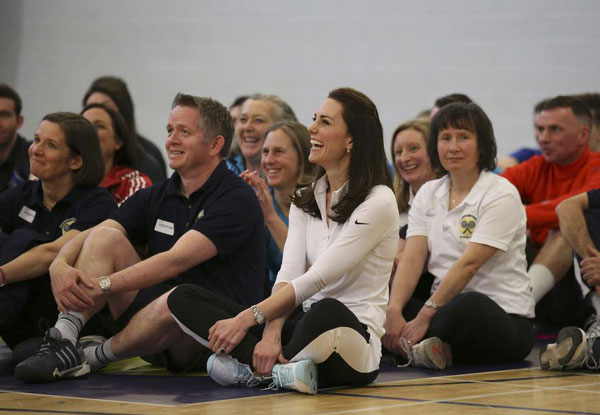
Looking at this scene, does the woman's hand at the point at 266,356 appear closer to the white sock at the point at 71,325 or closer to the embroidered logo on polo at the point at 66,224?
the white sock at the point at 71,325

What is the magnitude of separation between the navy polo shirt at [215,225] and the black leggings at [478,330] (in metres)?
0.72

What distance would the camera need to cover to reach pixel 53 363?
3.22m

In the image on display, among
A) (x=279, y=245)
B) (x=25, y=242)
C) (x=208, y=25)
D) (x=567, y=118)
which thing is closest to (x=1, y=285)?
(x=25, y=242)

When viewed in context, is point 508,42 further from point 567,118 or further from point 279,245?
point 279,245

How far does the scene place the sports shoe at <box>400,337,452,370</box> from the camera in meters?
3.56

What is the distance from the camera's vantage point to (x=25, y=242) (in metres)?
3.76

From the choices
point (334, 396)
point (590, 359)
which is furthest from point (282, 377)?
point (590, 359)

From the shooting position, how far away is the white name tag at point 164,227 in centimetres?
359

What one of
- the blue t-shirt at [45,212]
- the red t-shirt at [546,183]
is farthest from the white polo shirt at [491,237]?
the blue t-shirt at [45,212]

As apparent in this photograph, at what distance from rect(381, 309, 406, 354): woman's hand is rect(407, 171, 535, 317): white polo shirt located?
0.25m

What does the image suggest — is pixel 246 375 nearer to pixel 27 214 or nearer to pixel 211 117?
pixel 211 117

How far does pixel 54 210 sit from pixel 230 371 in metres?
1.32

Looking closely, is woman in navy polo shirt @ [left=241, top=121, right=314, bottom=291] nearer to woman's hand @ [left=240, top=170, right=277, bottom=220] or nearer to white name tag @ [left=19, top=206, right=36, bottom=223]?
woman's hand @ [left=240, top=170, right=277, bottom=220]

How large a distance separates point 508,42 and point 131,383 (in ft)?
13.7
